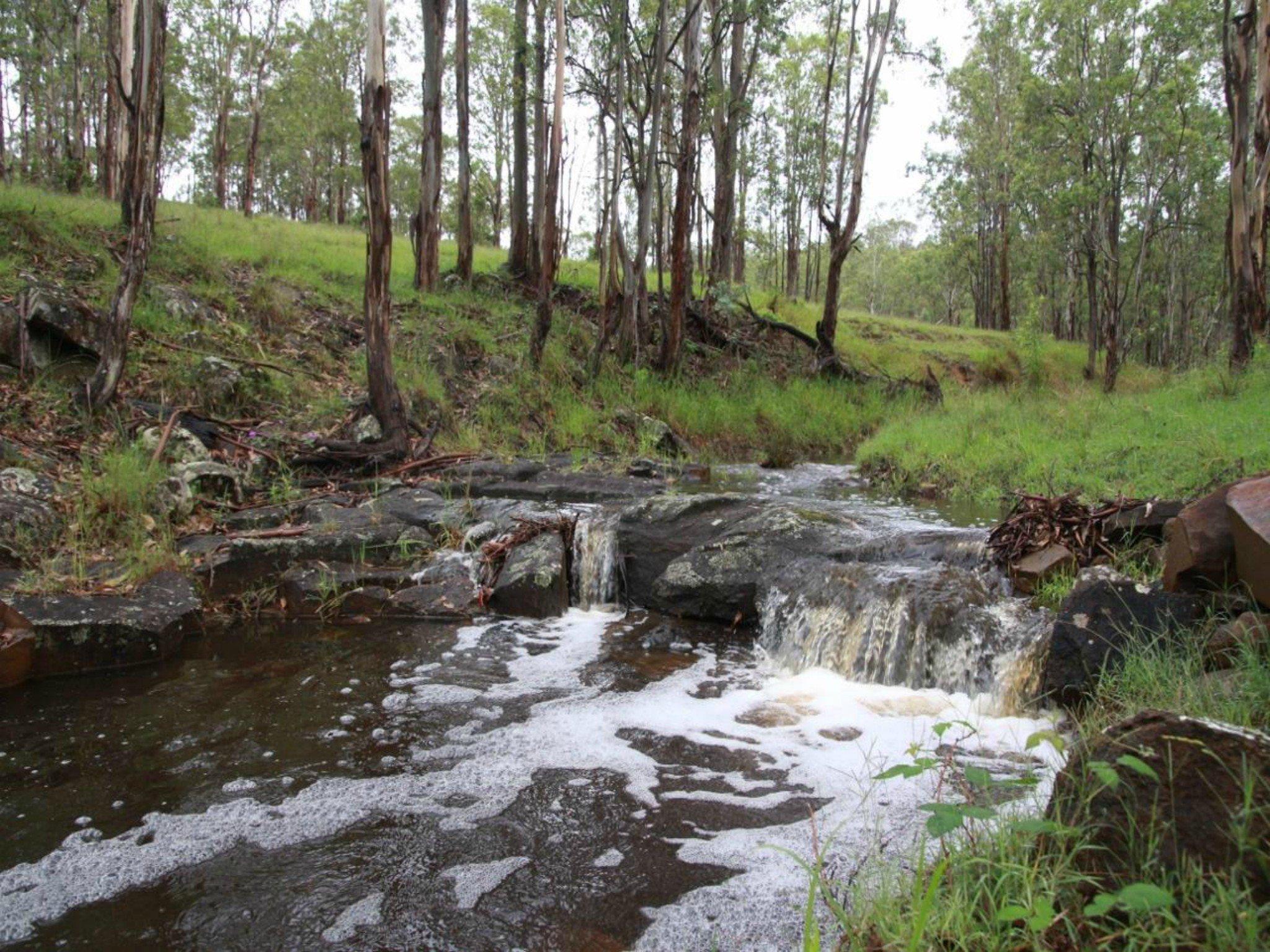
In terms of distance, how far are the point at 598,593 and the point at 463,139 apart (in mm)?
14726

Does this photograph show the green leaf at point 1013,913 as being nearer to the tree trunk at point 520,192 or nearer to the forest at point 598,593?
the forest at point 598,593

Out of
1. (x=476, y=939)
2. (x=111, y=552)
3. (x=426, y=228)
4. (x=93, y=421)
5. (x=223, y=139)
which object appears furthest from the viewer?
(x=223, y=139)

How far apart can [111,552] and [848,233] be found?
1529 cm

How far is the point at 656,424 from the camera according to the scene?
1256 cm

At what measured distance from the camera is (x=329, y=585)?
6125 millimetres

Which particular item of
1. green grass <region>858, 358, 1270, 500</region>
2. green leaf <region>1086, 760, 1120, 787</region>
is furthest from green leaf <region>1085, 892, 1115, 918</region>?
green grass <region>858, 358, 1270, 500</region>

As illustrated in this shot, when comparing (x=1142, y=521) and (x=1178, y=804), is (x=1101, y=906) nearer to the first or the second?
(x=1178, y=804)

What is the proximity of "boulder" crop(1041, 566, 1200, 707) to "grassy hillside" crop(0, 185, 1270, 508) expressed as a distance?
3249mm

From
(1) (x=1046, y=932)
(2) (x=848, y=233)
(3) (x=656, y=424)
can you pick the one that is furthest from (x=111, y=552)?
(2) (x=848, y=233)

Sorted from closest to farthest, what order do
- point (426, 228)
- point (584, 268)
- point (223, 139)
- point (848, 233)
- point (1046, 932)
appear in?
point (1046, 932) → point (426, 228) → point (848, 233) → point (584, 268) → point (223, 139)

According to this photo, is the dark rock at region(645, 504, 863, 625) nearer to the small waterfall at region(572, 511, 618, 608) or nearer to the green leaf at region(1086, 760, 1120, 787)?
the small waterfall at region(572, 511, 618, 608)

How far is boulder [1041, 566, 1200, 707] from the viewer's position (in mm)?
3770

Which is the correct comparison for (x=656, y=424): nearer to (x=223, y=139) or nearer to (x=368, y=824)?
(x=368, y=824)

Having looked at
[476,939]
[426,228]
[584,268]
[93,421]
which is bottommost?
[476,939]
